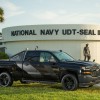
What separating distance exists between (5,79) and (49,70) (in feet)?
7.02

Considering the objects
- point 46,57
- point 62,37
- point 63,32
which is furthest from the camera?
point 62,37

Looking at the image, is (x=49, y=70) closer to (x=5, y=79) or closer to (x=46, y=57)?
(x=46, y=57)

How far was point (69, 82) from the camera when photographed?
15.3 meters

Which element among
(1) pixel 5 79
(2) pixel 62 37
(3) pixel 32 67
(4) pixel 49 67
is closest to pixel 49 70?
(4) pixel 49 67

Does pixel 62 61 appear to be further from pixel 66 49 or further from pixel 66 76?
pixel 66 49

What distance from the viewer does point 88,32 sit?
115 feet

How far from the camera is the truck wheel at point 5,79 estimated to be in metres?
16.7

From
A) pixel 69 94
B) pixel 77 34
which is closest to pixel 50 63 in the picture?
Result: pixel 69 94

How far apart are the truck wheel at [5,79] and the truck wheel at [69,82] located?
2.45 m

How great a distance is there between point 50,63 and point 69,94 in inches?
102

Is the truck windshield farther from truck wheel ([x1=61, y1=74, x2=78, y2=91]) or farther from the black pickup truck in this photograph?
truck wheel ([x1=61, y1=74, x2=78, y2=91])

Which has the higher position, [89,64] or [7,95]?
[89,64]

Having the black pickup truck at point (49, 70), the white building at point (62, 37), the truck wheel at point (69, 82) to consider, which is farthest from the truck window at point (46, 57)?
the white building at point (62, 37)

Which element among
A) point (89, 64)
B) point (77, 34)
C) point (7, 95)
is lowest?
point (7, 95)
